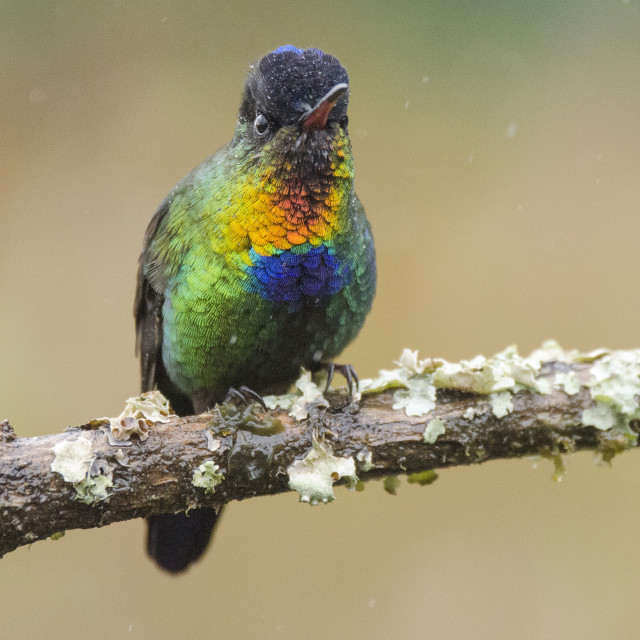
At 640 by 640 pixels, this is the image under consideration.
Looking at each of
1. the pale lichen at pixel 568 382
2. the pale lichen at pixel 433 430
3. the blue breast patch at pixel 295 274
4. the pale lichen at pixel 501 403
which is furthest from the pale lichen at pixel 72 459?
the pale lichen at pixel 568 382

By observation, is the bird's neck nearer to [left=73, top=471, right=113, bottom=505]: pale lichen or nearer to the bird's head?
the bird's head

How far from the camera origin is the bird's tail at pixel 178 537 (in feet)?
10.8

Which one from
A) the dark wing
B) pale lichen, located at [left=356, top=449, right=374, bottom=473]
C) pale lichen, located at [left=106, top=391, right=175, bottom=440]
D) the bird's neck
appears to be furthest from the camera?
the dark wing

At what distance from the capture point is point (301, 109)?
8.84ft

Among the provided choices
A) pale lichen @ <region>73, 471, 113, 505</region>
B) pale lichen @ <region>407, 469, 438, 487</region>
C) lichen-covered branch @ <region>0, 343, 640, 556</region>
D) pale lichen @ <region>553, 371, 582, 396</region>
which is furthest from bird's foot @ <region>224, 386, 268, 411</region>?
pale lichen @ <region>553, 371, 582, 396</region>

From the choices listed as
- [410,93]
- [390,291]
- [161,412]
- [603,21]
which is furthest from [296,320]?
[603,21]

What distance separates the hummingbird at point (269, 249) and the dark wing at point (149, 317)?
0.03m

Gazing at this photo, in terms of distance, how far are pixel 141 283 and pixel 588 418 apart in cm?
168

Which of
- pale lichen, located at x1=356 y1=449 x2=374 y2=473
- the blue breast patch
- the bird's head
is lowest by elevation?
pale lichen, located at x1=356 y1=449 x2=374 y2=473

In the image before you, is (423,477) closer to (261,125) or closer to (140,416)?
(140,416)

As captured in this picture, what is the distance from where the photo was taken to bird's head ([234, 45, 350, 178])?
2.66 m

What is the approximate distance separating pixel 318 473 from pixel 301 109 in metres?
1.11

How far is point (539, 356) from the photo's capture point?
296 centimetres

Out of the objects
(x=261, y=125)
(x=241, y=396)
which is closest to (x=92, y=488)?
(x=241, y=396)
